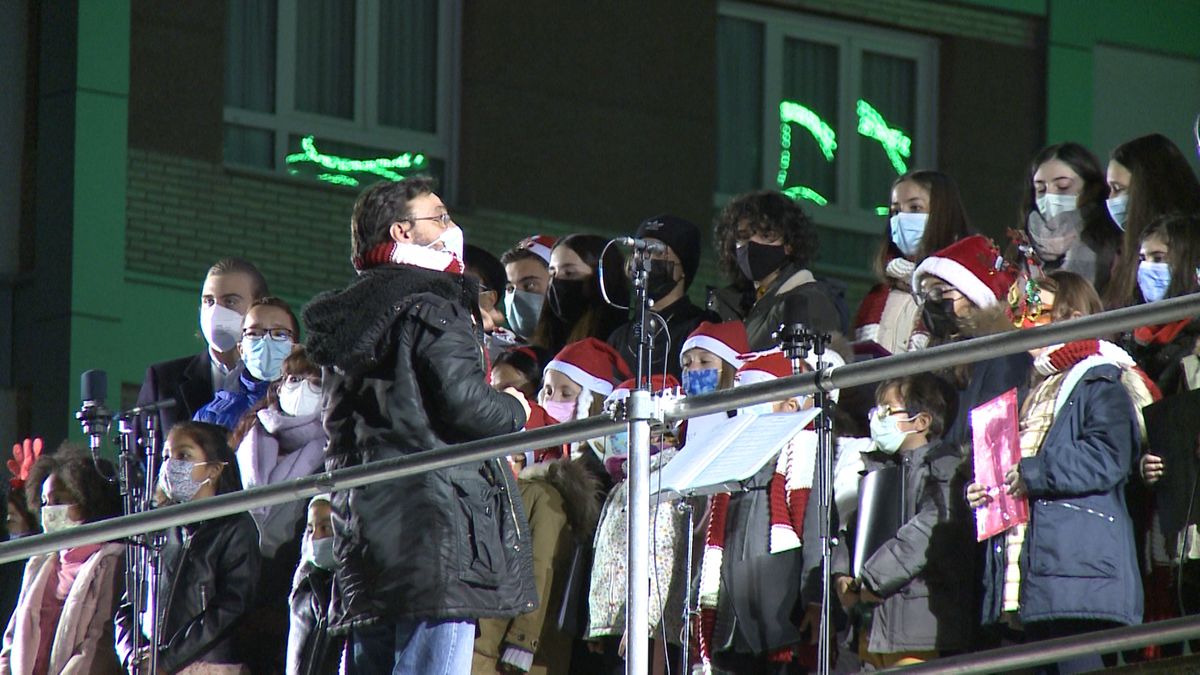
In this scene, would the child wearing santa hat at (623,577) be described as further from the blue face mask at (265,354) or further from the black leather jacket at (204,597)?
the blue face mask at (265,354)

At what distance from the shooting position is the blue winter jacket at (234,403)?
10000 mm

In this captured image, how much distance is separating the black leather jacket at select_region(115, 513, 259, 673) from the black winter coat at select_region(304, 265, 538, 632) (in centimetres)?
192

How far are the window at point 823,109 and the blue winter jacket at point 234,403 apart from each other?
29.3 feet

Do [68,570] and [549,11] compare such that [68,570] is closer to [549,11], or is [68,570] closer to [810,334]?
[810,334]

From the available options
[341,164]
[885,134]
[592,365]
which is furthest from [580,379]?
[885,134]

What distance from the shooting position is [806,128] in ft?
63.0

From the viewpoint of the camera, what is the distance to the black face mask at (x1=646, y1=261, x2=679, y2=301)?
32.2ft

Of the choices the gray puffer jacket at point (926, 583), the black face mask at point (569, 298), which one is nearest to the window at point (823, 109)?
the black face mask at point (569, 298)

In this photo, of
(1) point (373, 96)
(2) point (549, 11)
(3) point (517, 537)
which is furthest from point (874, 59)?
(3) point (517, 537)

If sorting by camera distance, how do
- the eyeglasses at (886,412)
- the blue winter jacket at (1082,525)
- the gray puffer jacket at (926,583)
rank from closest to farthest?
1. the blue winter jacket at (1082,525)
2. the gray puffer jacket at (926,583)
3. the eyeglasses at (886,412)

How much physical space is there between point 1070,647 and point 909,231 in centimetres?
402

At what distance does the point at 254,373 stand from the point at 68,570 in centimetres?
113

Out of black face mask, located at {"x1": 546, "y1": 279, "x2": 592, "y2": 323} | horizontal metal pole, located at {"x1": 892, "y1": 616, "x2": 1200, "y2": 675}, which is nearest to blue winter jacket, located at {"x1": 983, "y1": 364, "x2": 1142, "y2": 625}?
horizontal metal pole, located at {"x1": 892, "y1": 616, "x2": 1200, "y2": 675}

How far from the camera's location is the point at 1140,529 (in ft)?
25.1
